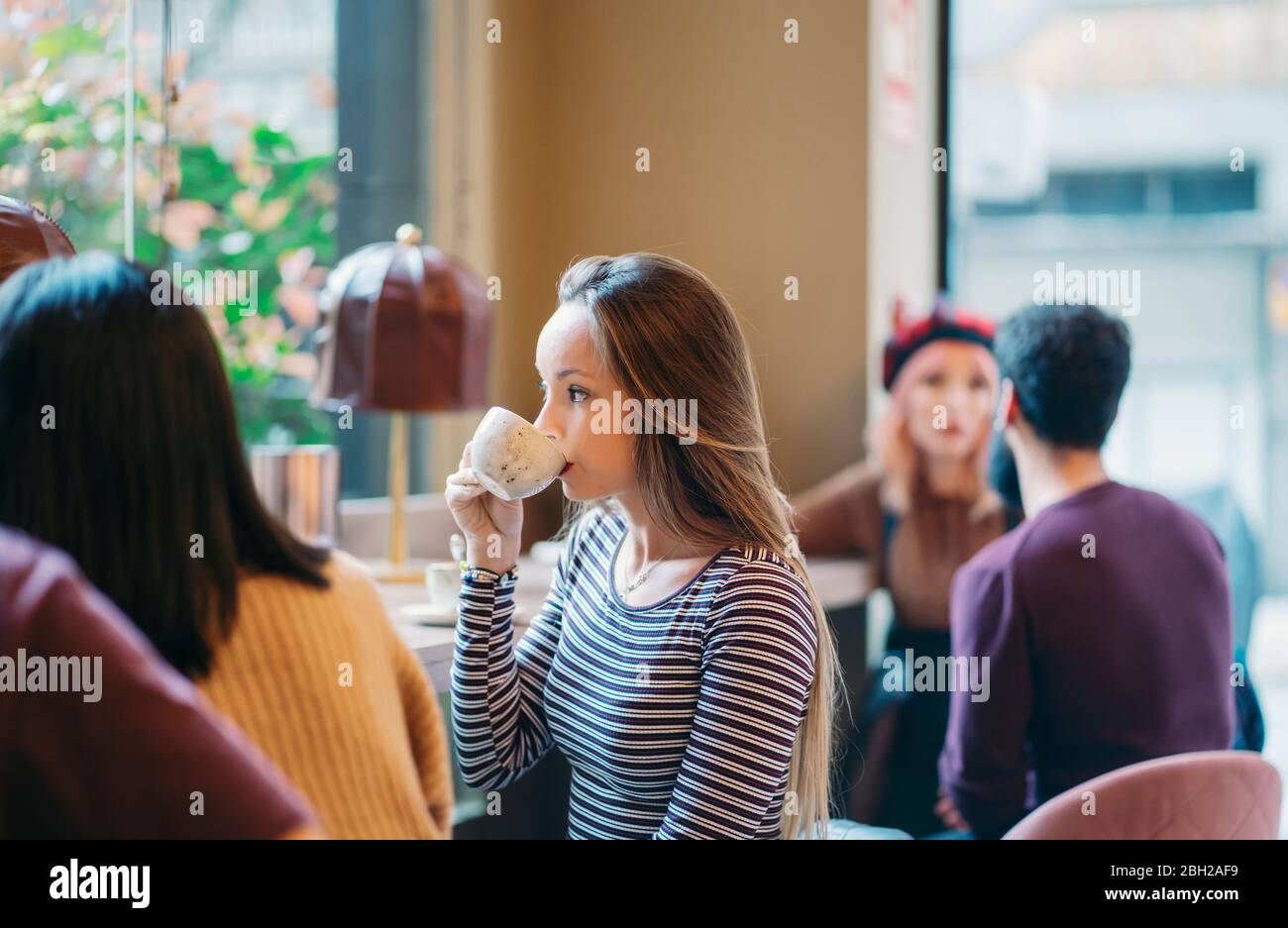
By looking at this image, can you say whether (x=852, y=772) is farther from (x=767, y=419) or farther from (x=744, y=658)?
(x=744, y=658)

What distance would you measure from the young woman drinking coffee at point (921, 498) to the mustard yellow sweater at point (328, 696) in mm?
1467

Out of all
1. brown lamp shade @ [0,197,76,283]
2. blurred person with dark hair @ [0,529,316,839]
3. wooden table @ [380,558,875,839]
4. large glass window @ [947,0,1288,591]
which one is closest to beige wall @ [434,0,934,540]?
wooden table @ [380,558,875,839]

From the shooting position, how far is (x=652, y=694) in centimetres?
108

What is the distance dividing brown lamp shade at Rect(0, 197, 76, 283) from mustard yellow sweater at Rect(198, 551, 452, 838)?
544 millimetres

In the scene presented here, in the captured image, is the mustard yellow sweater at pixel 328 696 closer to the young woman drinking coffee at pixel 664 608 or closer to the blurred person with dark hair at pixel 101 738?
the blurred person with dark hair at pixel 101 738

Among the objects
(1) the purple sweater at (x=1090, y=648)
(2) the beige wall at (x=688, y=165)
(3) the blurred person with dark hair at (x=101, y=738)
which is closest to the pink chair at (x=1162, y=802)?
(1) the purple sweater at (x=1090, y=648)

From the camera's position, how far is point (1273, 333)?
5.18 m

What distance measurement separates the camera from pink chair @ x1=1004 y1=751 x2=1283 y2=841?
1078mm

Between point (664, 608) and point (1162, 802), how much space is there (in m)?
0.47

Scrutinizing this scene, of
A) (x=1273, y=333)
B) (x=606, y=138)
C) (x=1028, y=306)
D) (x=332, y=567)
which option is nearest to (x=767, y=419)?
(x=606, y=138)

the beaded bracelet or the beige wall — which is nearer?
the beaded bracelet

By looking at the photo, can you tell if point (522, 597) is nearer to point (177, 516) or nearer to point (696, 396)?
point (696, 396)

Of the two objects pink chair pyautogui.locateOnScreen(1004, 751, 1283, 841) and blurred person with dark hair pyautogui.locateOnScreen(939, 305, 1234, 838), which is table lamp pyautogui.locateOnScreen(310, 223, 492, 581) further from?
pink chair pyautogui.locateOnScreen(1004, 751, 1283, 841)
